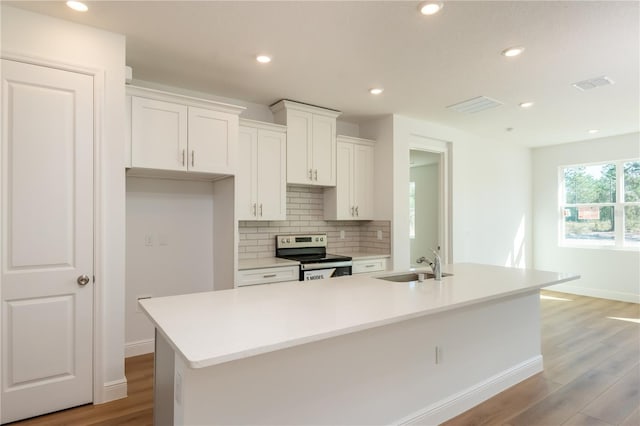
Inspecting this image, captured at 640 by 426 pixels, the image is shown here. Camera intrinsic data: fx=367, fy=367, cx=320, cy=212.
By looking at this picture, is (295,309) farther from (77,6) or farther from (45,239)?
(77,6)

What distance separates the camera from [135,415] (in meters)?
2.41

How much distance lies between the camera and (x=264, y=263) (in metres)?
3.72

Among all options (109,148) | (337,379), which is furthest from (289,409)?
(109,148)

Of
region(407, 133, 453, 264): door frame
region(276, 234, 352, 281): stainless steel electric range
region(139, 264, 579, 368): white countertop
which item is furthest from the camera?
region(407, 133, 453, 264): door frame

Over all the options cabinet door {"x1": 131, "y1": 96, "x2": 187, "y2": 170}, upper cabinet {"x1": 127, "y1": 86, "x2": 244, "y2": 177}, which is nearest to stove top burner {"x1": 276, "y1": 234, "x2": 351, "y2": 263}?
upper cabinet {"x1": 127, "y1": 86, "x2": 244, "y2": 177}

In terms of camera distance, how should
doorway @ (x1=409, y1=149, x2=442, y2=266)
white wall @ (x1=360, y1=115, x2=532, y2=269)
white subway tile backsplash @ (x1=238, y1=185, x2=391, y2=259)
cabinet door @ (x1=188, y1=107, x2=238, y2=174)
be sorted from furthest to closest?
doorway @ (x1=409, y1=149, x2=442, y2=266) < white wall @ (x1=360, y1=115, x2=532, y2=269) < white subway tile backsplash @ (x1=238, y1=185, x2=391, y2=259) < cabinet door @ (x1=188, y1=107, x2=238, y2=174)

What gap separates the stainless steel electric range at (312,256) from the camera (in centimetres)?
381

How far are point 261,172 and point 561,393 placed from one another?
3211mm

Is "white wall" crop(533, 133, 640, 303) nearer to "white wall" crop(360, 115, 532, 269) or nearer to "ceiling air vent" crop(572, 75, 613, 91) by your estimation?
"white wall" crop(360, 115, 532, 269)

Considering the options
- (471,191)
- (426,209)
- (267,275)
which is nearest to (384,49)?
(267,275)

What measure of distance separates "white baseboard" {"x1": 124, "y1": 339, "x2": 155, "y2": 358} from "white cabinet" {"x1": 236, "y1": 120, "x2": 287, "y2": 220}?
150cm

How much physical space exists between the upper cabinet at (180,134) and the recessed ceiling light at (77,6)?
642mm

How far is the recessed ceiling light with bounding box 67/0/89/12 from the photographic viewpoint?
2.23m

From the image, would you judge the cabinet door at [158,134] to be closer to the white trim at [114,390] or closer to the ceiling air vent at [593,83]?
the white trim at [114,390]
